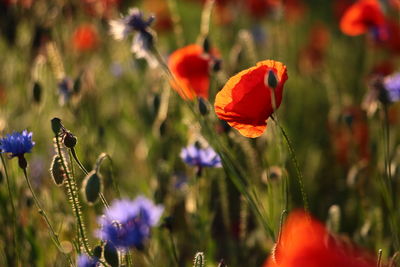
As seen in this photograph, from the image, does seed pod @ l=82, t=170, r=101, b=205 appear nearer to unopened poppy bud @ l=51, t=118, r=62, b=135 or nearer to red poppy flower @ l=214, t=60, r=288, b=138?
unopened poppy bud @ l=51, t=118, r=62, b=135

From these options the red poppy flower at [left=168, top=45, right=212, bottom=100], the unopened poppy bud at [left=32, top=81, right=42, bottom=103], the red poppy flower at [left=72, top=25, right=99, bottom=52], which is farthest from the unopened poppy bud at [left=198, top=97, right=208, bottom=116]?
the red poppy flower at [left=72, top=25, right=99, bottom=52]

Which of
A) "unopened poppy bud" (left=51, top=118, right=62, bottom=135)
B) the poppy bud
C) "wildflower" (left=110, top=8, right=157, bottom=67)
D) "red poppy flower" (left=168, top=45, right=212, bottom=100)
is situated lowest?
the poppy bud

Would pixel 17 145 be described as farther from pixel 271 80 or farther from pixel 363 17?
pixel 363 17

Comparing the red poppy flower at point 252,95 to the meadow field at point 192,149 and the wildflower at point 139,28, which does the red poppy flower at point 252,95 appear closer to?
the meadow field at point 192,149

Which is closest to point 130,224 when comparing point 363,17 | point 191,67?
point 191,67

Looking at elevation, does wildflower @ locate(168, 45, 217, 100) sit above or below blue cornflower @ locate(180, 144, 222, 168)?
above

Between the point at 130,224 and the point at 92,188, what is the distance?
0.34ft

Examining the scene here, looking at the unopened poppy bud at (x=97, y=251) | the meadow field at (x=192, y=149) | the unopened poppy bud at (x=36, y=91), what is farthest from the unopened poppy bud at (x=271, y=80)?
the unopened poppy bud at (x=36, y=91)

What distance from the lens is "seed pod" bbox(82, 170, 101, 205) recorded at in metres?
0.83

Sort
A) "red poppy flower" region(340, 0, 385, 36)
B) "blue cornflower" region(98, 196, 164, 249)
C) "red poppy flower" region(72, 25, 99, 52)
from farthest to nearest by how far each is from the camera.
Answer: "red poppy flower" region(72, 25, 99, 52) → "red poppy flower" region(340, 0, 385, 36) → "blue cornflower" region(98, 196, 164, 249)

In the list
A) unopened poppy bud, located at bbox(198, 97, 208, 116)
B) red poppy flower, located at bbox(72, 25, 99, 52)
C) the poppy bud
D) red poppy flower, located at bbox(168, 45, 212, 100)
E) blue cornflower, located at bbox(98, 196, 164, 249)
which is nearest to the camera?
blue cornflower, located at bbox(98, 196, 164, 249)

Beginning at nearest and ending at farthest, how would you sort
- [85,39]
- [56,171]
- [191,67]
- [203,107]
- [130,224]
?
[130,224]
[56,171]
[203,107]
[191,67]
[85,39]

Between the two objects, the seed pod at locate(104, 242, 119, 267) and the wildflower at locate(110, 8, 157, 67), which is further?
the wildflower at locate(110, 8, 157, 67)

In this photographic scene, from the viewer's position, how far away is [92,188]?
2.74 ft
